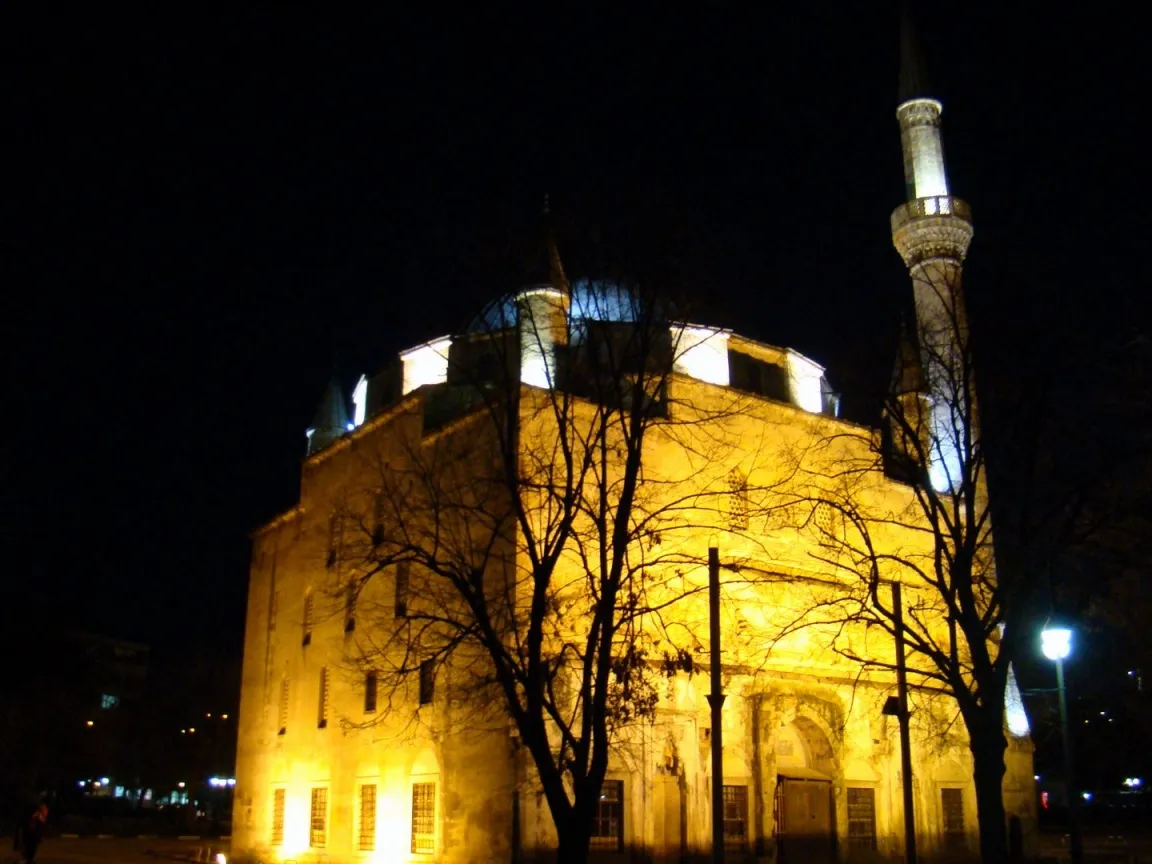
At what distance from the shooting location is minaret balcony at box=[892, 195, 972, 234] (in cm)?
3350

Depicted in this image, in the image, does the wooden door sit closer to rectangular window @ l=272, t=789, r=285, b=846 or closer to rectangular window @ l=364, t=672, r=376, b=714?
rectangular window @ l=364, t=672, r=376, b=714

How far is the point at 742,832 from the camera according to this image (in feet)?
78.3

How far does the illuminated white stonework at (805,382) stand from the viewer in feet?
104

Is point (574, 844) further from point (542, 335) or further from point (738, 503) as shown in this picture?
point (542, 335)

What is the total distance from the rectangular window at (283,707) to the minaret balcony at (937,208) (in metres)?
22.5

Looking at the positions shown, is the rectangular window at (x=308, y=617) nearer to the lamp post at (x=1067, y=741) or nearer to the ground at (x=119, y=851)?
the ground at (x=119, y=851)

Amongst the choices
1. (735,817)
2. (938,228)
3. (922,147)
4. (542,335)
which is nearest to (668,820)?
(735,817)

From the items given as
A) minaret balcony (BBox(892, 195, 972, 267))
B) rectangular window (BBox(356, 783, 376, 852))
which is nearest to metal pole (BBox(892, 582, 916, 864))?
rectangular window (BBox(356, 783, 376, 852))

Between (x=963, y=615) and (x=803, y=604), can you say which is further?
(x=803, y=604)

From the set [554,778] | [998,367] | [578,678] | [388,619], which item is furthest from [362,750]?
[998,367]

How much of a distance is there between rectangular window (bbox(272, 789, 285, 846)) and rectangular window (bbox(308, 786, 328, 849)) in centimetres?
188

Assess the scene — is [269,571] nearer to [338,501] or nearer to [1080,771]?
[338,501]

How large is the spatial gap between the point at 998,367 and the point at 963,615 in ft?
12.0

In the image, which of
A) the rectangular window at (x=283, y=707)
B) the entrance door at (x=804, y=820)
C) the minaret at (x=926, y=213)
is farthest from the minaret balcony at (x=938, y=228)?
the rectangular window at (x=283, y=707)
